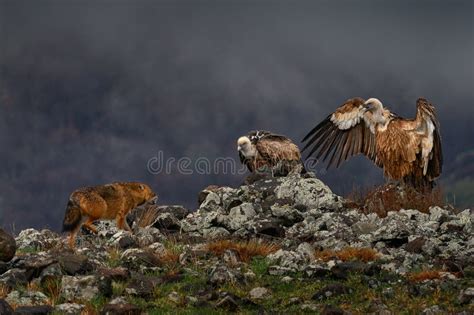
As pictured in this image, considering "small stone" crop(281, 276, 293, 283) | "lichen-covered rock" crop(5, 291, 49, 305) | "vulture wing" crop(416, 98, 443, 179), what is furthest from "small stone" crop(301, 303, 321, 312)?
"vulture wing" crop(416, 98, 443, 179)

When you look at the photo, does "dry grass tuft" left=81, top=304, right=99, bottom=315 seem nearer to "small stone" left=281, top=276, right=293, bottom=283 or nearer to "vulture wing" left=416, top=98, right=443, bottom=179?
"small stone" left=281, top=276, right=293, bottom=283

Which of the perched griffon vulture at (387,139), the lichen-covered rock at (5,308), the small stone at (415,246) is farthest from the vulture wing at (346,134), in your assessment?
the lichen-covered rock at (5,308)

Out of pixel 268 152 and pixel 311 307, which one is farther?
pixel 268 152

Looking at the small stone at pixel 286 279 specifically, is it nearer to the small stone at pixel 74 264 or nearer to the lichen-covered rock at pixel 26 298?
the small stone at pixel 74 264

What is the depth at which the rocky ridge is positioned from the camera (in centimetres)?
1172

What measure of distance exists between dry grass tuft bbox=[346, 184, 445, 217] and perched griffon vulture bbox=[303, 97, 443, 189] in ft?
1.68

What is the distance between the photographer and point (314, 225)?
1869 cm

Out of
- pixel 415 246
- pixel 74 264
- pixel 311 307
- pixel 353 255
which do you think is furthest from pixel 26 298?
pixel 415 246

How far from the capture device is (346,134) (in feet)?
76.0

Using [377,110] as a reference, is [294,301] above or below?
below

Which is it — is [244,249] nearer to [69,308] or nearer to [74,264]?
[74,264]

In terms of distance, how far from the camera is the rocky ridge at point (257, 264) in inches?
461

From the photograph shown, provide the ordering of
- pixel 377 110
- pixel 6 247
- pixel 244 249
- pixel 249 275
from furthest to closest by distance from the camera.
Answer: pixel 377 110 < pixel 244 249 < pixel 6 247 < pixel 249 275

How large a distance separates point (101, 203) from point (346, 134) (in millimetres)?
8675
